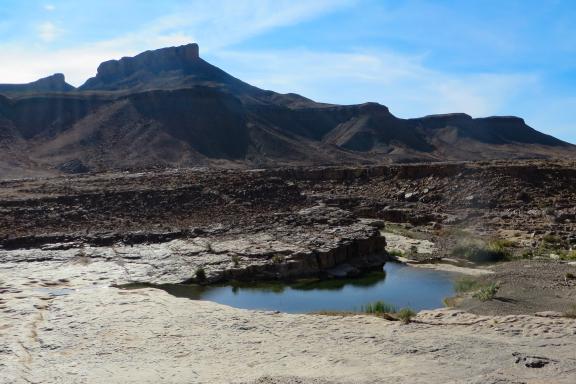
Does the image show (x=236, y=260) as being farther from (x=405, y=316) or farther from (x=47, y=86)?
(x=47, y=86)

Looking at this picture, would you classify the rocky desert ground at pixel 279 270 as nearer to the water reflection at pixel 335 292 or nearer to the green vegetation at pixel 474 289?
the green vegetation at pixel 474 289

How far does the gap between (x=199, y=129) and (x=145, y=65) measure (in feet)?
178

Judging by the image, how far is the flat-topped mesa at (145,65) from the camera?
130625 mm

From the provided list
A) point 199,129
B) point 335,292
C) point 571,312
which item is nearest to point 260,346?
point 571,312

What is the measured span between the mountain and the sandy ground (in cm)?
4615

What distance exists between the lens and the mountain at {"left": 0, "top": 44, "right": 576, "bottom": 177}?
7575 centimetres

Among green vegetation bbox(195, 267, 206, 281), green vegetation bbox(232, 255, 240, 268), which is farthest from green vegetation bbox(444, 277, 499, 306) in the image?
green vegetation bbox(195, 267, 206, 281)

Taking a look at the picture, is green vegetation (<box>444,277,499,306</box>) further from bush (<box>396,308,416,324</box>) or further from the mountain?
the mountain

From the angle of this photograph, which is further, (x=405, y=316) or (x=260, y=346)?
(x=405, y=316)

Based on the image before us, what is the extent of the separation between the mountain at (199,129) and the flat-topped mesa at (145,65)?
0.22 m

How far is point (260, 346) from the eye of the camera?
11.7 meters

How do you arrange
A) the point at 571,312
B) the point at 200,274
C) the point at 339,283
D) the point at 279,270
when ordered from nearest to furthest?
the point at 571,312
the point at 200,274
the point at 339,283
the point at 279,270

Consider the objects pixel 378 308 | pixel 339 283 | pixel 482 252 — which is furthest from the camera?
pixel 482 252

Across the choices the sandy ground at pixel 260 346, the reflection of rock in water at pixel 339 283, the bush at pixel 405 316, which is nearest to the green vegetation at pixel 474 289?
the sandy ground at pixel 260 346
